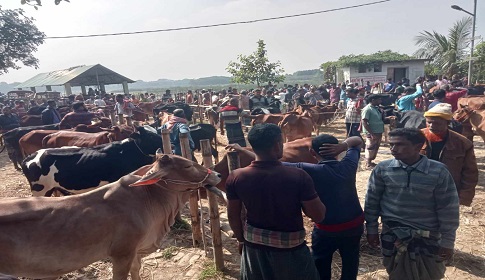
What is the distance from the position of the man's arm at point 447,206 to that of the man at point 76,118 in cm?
1053

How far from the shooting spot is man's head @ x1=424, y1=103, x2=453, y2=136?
3.94 m

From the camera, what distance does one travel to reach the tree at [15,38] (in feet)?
90.2

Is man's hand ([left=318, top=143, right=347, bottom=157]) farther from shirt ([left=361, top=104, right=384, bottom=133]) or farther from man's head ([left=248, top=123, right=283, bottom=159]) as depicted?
shirt ([left=361, top=104, right=384, bottom=133])

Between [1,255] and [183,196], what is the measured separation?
5.86 ft

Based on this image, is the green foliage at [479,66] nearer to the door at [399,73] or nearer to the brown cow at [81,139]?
the door at [399,73]

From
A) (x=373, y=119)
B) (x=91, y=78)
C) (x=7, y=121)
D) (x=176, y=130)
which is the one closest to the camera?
(x=176, y=130)

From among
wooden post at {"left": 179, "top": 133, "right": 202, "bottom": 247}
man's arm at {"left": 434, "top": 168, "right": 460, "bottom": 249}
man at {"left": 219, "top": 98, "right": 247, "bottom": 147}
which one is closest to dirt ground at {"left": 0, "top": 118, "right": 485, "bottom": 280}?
wooden post at {"left": 179, "top": 133, "right": 202, "bottom": 247}

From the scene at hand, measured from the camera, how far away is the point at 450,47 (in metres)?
Answer: 25.3

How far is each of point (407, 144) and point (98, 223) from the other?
3.02 meters

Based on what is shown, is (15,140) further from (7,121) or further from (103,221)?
(103,221)

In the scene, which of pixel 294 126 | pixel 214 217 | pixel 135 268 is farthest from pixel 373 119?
pixel 135 268

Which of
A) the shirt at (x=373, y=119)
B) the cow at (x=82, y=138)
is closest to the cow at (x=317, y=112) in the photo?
the shirt at (x=373, y=119)

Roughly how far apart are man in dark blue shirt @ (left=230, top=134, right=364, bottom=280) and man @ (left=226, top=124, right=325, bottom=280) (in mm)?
461

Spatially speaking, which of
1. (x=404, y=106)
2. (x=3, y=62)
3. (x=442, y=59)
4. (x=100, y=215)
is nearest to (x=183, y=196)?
(x=100, y=215)
